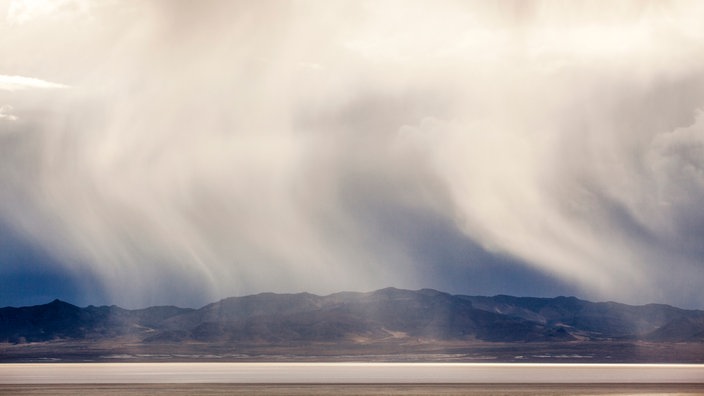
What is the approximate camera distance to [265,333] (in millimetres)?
174750

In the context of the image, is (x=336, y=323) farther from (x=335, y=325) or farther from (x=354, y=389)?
(x=354, y=389)

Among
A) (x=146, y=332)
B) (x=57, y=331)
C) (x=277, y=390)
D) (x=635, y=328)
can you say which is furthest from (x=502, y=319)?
(x=277, y=390)

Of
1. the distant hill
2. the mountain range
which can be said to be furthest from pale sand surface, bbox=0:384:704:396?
the distant hill

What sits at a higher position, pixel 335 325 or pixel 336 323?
pixel 336 323

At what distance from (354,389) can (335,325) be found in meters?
133

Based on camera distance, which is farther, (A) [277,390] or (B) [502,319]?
(B) [502,319]

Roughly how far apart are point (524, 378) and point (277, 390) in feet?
56.2

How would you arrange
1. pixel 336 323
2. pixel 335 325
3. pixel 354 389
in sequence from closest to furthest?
pixel 354 389, pixel 335 325, pixel 336 323

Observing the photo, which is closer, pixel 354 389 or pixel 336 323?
pixel 354 389

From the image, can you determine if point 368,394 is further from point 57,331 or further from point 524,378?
point 57,331

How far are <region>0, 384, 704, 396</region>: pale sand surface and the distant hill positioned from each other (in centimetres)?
12060

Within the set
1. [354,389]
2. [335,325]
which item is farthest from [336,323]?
[354,389]

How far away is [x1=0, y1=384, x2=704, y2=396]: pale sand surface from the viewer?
140ft

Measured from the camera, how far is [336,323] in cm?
17912
